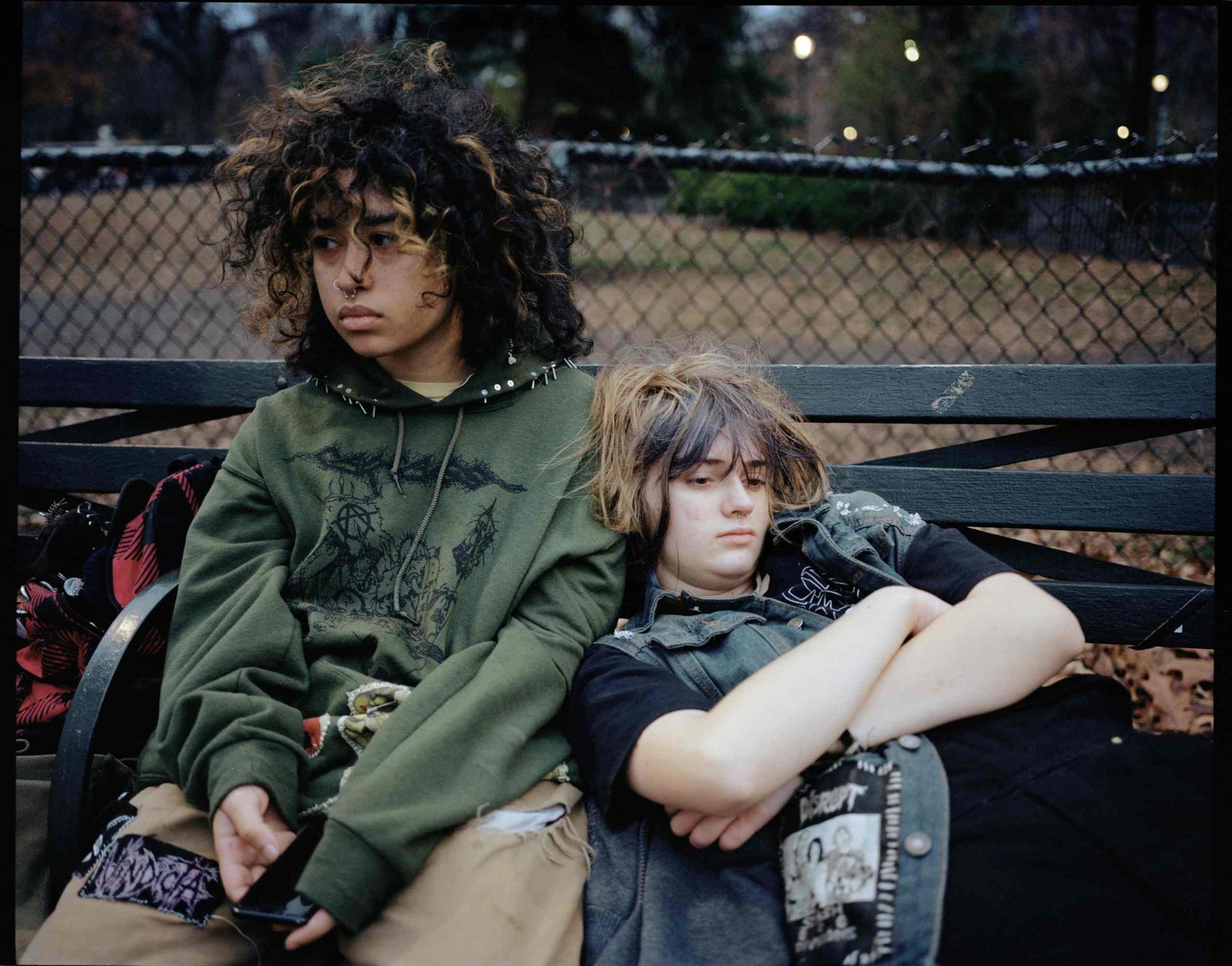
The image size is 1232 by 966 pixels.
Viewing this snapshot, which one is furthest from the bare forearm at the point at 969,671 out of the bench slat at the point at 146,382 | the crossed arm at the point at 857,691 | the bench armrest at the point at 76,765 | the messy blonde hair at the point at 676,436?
the bench slat at the point at 146,382

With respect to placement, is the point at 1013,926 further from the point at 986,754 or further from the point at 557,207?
the point at 557,207

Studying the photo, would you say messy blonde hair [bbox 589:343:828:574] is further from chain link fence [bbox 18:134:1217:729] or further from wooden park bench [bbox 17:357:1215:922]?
chain link fence [bbox 18:134:1217:729]

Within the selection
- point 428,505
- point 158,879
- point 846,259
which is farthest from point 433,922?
point 846,259

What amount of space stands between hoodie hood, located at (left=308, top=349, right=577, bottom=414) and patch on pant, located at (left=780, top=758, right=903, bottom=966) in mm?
1042

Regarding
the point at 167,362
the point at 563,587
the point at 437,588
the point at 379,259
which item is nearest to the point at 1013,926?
the point at 563,587

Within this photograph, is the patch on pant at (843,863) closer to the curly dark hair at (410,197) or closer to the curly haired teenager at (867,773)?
the curly haired teenager at (867,773)

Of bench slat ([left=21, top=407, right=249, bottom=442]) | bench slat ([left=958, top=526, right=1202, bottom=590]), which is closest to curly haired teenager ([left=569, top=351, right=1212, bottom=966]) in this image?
bench slat ([left=958, top=526, right=1202, bottom=590])

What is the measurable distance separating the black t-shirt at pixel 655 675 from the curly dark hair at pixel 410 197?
77cm

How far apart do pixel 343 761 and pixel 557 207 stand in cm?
134

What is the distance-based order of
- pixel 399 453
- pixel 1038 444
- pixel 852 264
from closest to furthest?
1. pixel 399 453
2. pixel 1038 444
3. pixel 852 264

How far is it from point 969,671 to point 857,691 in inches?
8.2

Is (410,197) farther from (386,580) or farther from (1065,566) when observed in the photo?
(1065,566)

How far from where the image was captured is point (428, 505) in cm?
206

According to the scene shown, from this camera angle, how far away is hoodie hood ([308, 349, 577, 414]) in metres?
2.10
